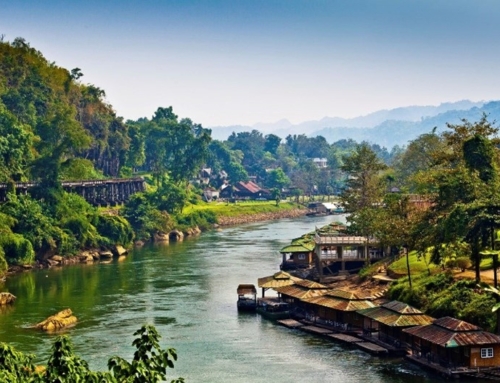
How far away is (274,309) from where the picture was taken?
63.0 meters

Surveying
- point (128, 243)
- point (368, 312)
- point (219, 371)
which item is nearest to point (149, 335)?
point (219, 371)

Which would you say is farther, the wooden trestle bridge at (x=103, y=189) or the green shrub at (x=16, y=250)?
the wooden trestle bridge at (x=103, y=189)

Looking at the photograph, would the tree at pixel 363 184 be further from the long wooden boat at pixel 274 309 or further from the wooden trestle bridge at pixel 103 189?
the wooden trestle bridge at pixel 103 189

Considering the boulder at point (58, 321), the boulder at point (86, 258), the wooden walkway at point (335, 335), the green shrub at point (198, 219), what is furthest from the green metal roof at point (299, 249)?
the green shrub at point (198, 219)

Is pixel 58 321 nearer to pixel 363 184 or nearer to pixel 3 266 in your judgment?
pixel 3 266

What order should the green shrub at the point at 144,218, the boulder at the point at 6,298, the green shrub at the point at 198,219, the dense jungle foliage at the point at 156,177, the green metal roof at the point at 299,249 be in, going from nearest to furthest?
the dense jungle foliage at the point at 156,177 < the boulder at the point at 6,298 < the green metal roof at the point at 299,249 < the green shrub at the point at 144,218 < the green shrub at the point at 198,219

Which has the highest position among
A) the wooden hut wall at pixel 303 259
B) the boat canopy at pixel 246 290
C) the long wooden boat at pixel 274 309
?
the wooden hut wall at pixel 303 259

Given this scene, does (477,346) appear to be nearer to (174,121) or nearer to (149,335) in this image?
(149,335)

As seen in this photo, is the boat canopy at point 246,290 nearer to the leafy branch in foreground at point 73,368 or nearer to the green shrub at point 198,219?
the leafy branch in foreground at point 73,368

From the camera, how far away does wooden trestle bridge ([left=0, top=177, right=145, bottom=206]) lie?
108 metres

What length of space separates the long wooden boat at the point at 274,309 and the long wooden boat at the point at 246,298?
526 mm

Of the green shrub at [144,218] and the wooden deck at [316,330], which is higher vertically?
the green shrub at [144,218]

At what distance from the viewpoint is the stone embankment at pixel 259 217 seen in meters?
148

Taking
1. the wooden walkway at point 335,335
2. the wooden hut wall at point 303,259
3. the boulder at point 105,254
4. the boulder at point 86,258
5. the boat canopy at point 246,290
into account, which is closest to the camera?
the wooden walkway at point 335,335
